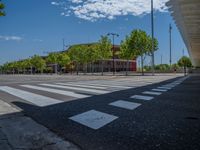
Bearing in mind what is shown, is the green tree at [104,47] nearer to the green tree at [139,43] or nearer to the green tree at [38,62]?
the green tree at [139,43]

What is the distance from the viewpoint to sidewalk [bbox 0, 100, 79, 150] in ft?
12.5

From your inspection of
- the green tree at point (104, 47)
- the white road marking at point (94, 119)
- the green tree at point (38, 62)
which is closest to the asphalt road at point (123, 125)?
the white road marking at point (94, 119)

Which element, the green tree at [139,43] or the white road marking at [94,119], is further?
the green tree at [139,43]

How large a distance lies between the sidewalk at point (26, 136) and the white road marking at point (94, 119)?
0.83 meters

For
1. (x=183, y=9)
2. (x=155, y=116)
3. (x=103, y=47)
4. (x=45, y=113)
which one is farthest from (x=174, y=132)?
(x=103, y=47)

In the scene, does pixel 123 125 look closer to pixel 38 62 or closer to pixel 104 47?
pixel 104 47

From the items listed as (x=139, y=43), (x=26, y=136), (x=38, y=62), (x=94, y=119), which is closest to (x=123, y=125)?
(x=94, y=119)

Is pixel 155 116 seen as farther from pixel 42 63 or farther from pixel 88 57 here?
pixel 42 63

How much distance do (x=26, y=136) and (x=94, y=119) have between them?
164cm

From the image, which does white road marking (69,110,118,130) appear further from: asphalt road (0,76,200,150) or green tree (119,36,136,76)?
green tree (119,36,136,76)

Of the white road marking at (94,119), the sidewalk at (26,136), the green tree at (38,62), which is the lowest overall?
the sidewalk at (26,136)

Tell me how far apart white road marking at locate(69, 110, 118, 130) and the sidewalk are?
0.83 metres

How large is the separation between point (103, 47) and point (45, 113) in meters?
50.8

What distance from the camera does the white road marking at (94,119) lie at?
5.17 m
